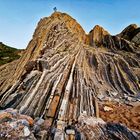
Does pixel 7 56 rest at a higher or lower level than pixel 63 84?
higher

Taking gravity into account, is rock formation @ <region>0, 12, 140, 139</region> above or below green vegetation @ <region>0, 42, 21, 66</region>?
below

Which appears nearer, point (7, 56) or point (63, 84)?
point (63, 84)

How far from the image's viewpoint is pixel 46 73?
46.2ft

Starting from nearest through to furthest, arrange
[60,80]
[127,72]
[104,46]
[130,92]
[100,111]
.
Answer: [100,111] → [60,80] → [130,92] → [127,72] → [104,46]

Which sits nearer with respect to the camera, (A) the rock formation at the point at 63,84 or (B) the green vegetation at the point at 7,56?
(A) the rock formation at the point at 63,84

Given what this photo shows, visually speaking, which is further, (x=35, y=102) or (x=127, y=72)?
(x=127, y=72)

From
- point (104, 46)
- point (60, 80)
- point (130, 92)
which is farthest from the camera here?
point (104, 46)

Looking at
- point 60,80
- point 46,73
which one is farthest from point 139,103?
point 46,73

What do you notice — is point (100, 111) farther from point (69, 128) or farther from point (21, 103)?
point (21, 103)

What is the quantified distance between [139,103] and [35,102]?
5949 millimetres

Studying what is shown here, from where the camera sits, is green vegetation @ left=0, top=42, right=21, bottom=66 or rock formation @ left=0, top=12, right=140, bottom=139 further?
green vegetation @ left=0, top=42, right=21, bottom=66

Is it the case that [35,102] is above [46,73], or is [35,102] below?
below

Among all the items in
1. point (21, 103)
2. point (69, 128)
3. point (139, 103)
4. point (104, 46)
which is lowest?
point (69, 128)

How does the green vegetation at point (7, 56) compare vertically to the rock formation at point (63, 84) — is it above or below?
above
